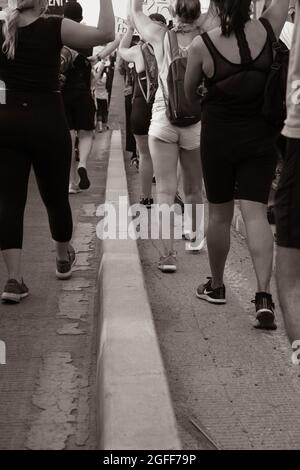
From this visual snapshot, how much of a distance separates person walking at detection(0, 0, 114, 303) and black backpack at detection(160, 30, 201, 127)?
89 centimetres

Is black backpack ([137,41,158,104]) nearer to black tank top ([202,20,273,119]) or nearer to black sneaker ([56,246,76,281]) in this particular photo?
black sneaker ([56,246,76,281])

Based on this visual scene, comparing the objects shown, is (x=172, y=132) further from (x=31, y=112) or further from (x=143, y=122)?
(x=143, y=122)

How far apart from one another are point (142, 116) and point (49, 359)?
453 centimetres

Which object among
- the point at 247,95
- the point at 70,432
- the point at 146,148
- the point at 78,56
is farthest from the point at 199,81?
the point at 78,56

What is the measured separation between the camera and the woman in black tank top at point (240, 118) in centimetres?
485

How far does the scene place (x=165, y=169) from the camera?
636 centimetres

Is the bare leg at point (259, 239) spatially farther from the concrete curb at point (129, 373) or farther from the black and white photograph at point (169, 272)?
the concrete curb at point (129, 373)

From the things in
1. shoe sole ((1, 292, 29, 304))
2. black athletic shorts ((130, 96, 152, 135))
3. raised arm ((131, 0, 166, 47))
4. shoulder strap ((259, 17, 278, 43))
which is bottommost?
black athletic shorts ((130, 96, 152, 135))

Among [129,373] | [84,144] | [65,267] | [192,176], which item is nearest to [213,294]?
[65,267]

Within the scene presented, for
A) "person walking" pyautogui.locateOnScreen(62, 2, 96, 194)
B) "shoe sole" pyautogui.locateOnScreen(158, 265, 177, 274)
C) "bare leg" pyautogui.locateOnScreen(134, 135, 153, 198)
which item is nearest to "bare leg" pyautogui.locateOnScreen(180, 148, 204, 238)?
"shoe sole" pyautogui.locateOnScreen(158, 265, 177, 274)

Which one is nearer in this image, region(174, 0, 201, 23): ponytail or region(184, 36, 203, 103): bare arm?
region(184, 36, 203, 103): bare arm

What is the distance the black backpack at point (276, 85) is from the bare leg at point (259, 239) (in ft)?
1.59

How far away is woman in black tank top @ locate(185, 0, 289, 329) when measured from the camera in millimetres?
4852

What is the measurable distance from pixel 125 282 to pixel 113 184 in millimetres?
4540
